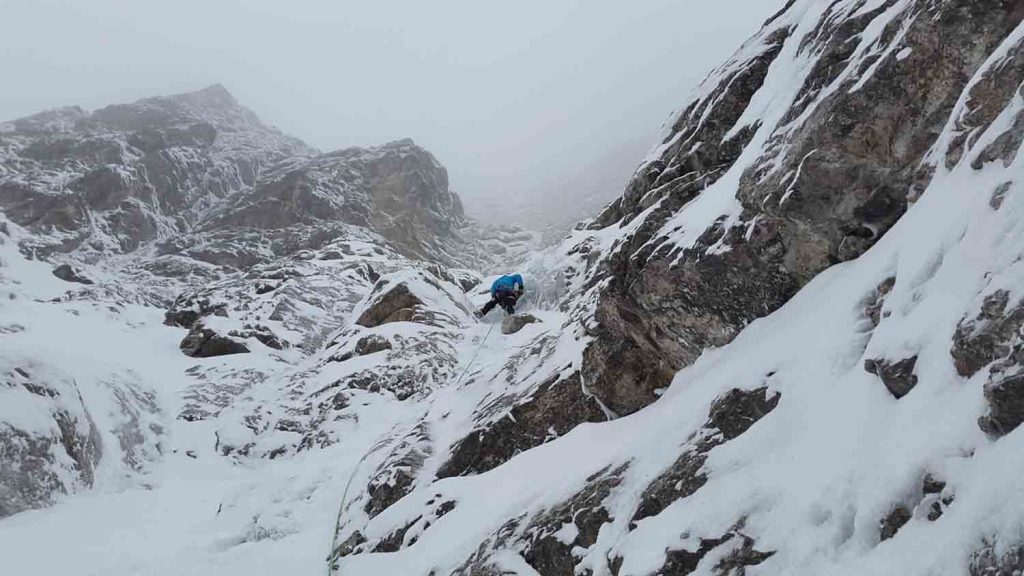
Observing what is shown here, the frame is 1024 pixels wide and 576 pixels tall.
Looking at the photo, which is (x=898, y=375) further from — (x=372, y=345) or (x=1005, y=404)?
(x=372, y=345)

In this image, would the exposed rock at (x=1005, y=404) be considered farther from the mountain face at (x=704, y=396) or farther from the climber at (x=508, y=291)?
the climber at (x=508, y=291)

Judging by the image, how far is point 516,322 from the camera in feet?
65.4

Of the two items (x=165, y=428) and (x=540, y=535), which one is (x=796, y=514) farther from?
(x=165, y=428)

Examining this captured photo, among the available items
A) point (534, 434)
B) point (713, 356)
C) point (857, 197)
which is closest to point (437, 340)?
point (534, 434)

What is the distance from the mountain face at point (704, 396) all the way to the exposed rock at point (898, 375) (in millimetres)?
15

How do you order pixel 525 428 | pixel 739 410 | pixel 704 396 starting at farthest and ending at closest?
1. pixel 525 428
2. pixel 704 396
3. pixel 739 410

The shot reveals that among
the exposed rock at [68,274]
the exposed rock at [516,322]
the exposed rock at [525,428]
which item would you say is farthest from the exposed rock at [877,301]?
the exposed rock at [68,274]

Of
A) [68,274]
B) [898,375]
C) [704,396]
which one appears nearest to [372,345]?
[704,396]

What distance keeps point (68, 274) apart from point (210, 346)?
2287 centimetres

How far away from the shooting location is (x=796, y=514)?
4012 mm

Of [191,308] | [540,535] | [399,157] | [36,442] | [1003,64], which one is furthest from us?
[399,157]

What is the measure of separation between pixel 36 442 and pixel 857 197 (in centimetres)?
1408

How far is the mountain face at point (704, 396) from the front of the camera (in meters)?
3.61

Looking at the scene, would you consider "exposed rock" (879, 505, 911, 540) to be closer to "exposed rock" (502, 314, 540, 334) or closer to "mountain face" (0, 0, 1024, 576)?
"mountain face" (0, 0, 1024, 576)
